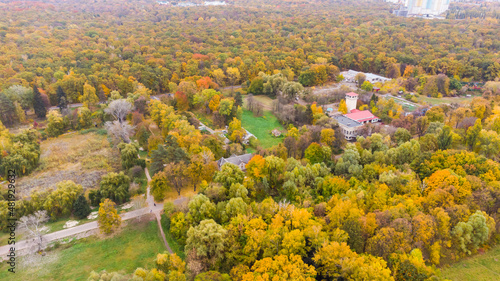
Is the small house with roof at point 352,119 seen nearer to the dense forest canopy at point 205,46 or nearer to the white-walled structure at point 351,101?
the white-walled structure at point 351,101

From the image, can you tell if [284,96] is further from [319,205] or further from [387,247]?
[387,247]

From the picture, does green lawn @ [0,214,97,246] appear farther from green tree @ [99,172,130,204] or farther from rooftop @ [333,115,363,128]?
rooftop @ [333,115,363,128]

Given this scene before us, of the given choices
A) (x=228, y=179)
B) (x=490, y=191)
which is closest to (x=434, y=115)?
(x=490, y=191)

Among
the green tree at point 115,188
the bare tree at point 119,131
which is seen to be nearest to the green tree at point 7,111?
the bare tree at point 119,131

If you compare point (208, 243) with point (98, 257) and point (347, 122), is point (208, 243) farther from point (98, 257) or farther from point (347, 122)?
point (347, 122)

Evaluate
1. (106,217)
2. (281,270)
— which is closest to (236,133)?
(106,217)

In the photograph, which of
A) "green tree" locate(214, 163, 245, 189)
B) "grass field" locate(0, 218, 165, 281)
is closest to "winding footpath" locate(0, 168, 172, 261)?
"grass field" locate(0, 218, 165, 281)
